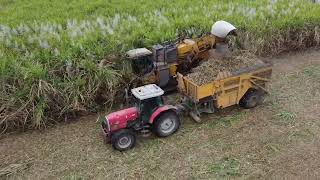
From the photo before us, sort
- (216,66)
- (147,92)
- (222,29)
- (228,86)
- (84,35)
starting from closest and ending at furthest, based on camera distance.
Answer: (147,92), (228,86), (216,66), (222,29), (84,35)

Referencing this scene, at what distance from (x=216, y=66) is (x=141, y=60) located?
120cm

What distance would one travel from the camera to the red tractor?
17.3 ft

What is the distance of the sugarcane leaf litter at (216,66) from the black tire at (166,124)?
1.99ft

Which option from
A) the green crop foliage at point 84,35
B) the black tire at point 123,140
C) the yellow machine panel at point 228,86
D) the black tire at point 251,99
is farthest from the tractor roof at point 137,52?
the black tire at point 251,99

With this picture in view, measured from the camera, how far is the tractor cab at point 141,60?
6.21 m

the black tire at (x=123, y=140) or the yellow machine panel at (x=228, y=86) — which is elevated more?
the yellow machine panel at (x=228, y=86)

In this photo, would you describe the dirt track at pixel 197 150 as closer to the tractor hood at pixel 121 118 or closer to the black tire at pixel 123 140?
the black tire at pixel 123 140

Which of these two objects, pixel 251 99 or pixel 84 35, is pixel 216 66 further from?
pixel 84 35

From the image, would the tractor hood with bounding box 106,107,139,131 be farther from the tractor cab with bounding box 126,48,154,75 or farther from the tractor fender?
the tractor cab with bounding box 126,48,154,75

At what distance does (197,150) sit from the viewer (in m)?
5.34

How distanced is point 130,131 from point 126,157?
1.13ft

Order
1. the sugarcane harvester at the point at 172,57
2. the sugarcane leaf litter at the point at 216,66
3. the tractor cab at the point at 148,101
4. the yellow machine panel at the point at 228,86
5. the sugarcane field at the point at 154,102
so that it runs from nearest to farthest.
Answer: the sugarcane field at the point at 154,102
the tractor cab at the point at 148,101
the yellow machine panel at the point at 228,86
the sugarcane leaf litter at the point at 216,66
the sugarcane harvester at the point at 172,57

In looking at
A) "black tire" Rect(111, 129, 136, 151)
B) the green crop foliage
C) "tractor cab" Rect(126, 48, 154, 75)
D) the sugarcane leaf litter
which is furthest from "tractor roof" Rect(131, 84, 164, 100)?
the green crop foliage

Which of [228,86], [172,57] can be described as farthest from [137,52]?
[228,86]
